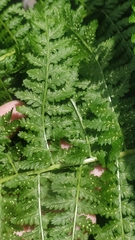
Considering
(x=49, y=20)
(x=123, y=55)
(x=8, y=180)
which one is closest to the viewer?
(x=49, y=20)

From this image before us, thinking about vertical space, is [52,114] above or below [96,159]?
above

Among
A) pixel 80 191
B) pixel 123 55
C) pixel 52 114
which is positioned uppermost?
pixel 123 55

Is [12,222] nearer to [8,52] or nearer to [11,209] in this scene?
[11,209]

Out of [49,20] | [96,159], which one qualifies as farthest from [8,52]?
[96,159]

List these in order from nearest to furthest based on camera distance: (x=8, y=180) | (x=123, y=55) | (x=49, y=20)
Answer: (x=49, y=20) → (x=8, y=180) → (x=123, y=55)

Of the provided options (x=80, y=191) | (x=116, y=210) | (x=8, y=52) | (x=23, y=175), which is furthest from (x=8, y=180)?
(x=8, y=52)

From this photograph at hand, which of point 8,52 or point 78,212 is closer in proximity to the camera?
point 78,212
